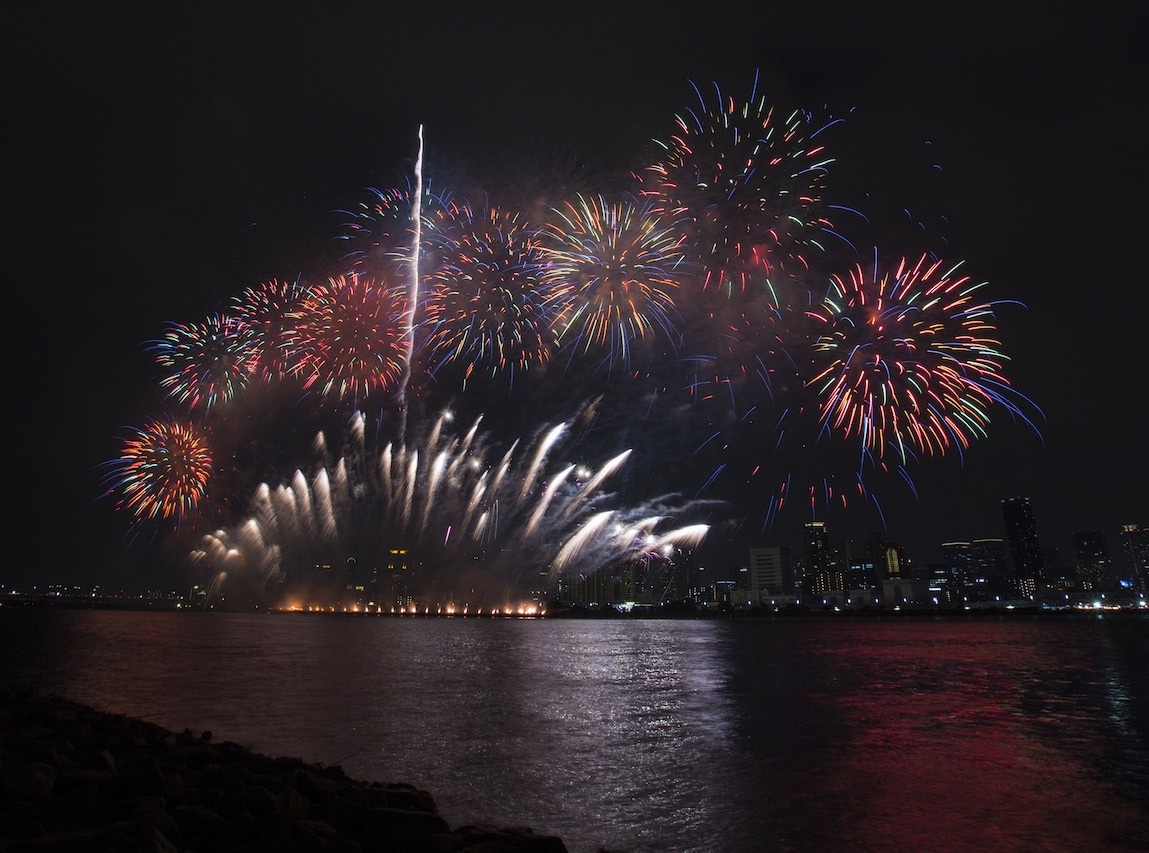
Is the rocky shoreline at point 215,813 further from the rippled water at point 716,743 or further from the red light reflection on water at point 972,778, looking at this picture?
the red light reflection on water at point 972,778

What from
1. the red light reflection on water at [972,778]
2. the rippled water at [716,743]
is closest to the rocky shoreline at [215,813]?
the rippled water at [716,743]

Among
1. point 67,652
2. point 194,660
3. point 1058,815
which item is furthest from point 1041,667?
point 67,652

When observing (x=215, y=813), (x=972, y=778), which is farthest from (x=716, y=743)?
(x=215, y=813)

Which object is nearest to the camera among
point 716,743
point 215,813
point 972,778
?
point 215,813

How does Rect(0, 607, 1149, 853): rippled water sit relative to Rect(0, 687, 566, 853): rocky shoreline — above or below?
below

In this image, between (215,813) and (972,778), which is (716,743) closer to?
(972,778)

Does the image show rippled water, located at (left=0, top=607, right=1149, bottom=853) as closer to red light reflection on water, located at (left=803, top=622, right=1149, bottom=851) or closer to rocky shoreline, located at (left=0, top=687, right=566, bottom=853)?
red light reflection on water, located at (left=803, top=622, right=1149, bottom=851)

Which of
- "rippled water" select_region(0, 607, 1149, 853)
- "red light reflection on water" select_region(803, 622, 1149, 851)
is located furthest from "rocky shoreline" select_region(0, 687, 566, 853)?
"red light reflection on water" select_region(803, 622, 1149, 851)
